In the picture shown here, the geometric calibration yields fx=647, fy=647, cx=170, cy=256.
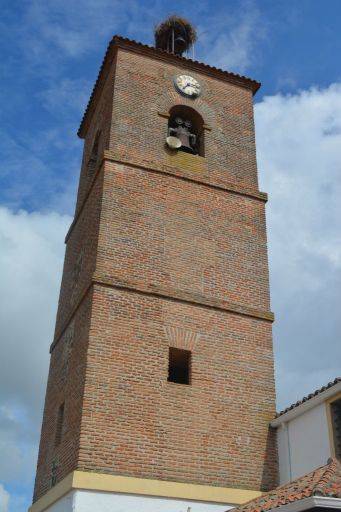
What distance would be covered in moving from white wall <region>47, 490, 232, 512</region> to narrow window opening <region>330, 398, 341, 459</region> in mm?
1991

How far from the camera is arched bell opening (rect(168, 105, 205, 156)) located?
49.0ft

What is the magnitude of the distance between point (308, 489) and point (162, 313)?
4.91 metres

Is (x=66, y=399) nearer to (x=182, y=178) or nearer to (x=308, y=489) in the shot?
(x=182, y=178)

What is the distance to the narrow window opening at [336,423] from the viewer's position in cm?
1003

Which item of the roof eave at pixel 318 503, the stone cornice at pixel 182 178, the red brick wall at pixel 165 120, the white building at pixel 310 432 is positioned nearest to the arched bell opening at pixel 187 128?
the red brick wall at pixel 165 120

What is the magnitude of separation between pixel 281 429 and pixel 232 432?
0.92 m

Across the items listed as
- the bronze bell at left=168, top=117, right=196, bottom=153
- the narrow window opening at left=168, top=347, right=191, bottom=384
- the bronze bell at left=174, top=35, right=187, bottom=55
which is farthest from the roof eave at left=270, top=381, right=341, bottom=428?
the bronze bell at left=174, top=35, right=187, bottom=55

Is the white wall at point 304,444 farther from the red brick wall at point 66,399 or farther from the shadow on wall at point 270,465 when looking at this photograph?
the red brick wall at point 66,399

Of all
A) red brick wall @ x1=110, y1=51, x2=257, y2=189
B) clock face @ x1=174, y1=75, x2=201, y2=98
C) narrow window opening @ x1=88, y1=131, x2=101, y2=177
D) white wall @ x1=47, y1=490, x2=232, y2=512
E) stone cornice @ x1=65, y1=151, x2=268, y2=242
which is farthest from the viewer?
narrow window opening @ x1=88, y1=131, x2=101, y2=177

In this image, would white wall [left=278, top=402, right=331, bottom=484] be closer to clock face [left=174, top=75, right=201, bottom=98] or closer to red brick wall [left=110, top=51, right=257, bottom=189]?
red brick wall [left=110, top=51, right=257, bottom=189]

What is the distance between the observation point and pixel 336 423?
10234mm

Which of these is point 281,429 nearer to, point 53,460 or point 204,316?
point 204,316

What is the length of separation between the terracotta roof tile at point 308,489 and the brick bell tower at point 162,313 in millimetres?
1929

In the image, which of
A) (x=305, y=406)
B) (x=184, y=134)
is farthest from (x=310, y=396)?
(x=184, y=134)
